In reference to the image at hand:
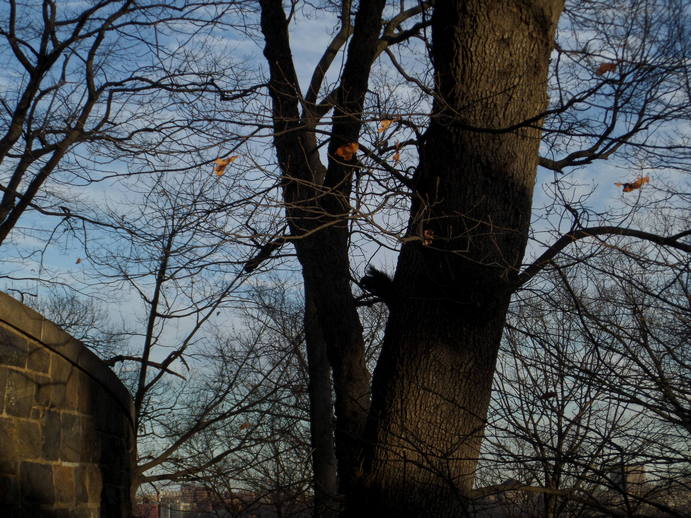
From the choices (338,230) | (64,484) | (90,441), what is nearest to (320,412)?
(338,230)

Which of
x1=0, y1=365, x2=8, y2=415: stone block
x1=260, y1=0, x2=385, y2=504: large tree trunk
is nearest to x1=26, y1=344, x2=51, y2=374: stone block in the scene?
x1=0, y1=365, x2=8, y2=415: stone block

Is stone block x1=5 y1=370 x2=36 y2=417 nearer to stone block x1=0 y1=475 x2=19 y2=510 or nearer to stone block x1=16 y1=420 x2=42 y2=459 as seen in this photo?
stone block x1=16 y1=420 x2=42 y2=459

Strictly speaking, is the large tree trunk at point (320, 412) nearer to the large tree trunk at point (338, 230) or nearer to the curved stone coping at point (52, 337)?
the large tree trunk at point (338, 230)

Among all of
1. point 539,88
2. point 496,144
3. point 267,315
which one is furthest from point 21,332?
point 267,315

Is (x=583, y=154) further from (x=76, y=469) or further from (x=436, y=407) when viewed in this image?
(x=76, y=469)

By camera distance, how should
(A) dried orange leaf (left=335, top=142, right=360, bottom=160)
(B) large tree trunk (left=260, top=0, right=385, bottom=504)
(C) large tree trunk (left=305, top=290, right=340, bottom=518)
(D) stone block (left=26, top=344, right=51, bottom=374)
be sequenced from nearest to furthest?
(D) stone block (left=26, top=344, right=51, bottom=374) < (A) dried orange leaf (left=335, top=142, right=360, bottom=160) < (B) large tree trunk (left=260, top=0, right=385, bottom=504) < (C) large tree trunk (left=305, top=290, right=340, bottom=518)

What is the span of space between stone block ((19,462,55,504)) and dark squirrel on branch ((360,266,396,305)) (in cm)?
259

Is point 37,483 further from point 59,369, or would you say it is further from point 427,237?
point 427,237

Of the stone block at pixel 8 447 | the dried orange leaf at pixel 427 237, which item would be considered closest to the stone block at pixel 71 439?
the stone block at pixel 8 447

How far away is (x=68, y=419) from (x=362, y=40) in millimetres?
4077

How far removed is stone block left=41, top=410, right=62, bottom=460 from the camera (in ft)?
16.9

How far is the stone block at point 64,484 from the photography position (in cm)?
524

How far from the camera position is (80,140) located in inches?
403

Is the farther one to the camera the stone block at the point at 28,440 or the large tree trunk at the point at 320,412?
the large tree trunk at the point at 320,412
